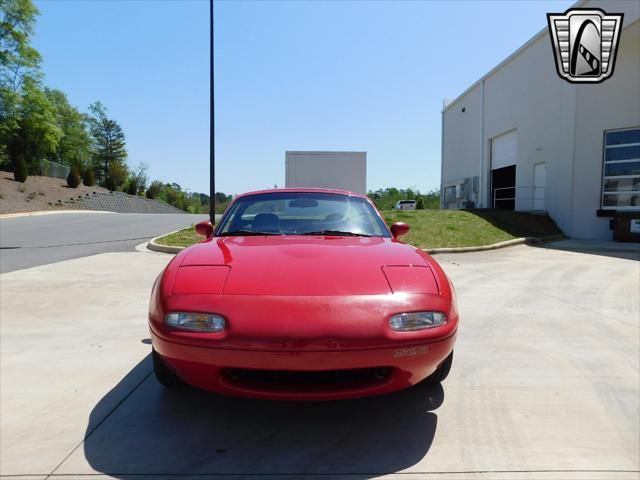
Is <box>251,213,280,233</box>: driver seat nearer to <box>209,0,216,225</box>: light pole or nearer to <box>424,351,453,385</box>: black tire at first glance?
<box>424,351,453,385</box>: black tire

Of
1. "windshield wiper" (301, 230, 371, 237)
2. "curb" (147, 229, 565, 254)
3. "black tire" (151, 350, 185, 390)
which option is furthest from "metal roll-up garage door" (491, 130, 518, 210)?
"black tire" (151, 350, 185, 390)

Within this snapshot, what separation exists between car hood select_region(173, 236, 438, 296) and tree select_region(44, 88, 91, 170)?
7220cm

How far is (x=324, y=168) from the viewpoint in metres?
14.5

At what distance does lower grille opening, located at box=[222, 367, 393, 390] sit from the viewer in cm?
201

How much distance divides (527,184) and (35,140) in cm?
4146

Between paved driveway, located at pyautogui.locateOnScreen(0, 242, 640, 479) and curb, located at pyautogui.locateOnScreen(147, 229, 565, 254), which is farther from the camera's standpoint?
curb, located at pyautogui.locateOnScreen(147, 229, 565, 254)

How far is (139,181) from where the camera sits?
246ft

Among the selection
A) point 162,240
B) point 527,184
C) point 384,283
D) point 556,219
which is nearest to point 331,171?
point 162,240

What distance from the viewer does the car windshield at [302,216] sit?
3225 mm

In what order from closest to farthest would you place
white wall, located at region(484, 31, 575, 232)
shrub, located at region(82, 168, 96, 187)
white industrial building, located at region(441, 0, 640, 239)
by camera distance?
white industrial building, located at region(441, 0, 640, 239) → white wall, located at region(484, 31, 575, 232) → shrub, located at region(82, 168, 96, 187)

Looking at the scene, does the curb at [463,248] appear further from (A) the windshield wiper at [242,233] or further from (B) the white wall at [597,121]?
(A) the windshield wiper at [242,233]

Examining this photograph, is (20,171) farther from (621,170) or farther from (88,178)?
(621,170)

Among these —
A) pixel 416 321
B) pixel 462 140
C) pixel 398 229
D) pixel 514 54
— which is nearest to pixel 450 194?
pixel 462 140

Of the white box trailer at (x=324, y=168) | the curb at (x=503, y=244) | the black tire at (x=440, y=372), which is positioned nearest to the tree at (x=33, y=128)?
the white box trailer at (x=324, y=168)
